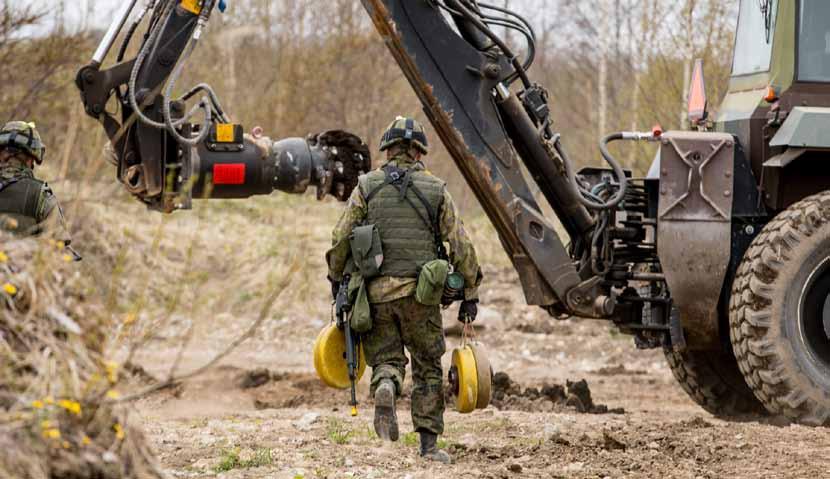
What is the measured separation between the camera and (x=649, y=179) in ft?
26.6

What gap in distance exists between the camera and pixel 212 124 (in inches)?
304

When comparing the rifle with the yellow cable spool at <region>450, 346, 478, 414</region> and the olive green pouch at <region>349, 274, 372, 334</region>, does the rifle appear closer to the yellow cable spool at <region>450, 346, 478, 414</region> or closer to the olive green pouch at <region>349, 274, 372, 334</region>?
the olive green pouch at <region>349, 274, 372, 334</region>

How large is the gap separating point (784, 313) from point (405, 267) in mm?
2260

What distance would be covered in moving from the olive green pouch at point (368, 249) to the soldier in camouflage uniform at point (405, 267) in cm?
5

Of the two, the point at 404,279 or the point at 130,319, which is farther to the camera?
the point at 404,279

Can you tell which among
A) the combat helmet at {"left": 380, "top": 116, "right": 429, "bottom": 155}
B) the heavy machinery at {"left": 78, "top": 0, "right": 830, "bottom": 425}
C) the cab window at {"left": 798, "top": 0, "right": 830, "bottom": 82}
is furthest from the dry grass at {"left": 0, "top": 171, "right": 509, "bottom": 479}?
the cab window at {"left": 798, "top": 0, "right": 830, "bottom": 82}

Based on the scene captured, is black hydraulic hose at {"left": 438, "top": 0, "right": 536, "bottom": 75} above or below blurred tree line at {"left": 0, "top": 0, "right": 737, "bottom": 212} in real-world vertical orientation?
below

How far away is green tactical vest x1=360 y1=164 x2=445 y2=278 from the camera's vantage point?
7.04 m

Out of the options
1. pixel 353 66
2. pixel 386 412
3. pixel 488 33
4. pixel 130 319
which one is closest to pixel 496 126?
pixel 488 33

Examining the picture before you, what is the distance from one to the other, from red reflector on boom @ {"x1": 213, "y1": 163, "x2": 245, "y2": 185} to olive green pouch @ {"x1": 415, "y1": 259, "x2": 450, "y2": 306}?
1412mm

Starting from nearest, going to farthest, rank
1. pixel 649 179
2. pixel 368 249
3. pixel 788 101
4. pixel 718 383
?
pixel 368 249, pixel 788 101, pixel 649 179, pixel 718 383

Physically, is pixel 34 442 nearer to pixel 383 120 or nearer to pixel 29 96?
pixel 29 96

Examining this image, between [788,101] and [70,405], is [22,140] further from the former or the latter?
[788,101]

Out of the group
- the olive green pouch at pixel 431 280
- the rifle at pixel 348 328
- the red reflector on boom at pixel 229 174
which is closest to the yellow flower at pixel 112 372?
the olive green pouch at pixel 431 280
